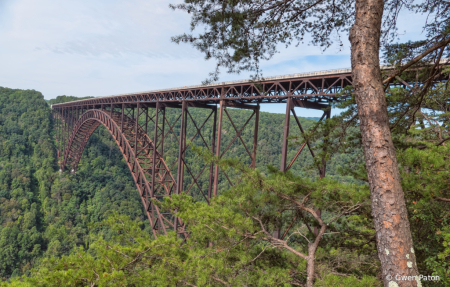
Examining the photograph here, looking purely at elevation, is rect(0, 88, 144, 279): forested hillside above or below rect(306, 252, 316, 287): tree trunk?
below

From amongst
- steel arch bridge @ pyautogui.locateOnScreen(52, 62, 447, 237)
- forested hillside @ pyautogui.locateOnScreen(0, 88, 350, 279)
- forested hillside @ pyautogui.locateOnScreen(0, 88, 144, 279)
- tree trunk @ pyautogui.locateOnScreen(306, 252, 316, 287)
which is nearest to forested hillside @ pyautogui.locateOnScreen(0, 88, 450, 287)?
tree trunk @ pyautogui.locateOnScreen(306, 252, 316, 287)

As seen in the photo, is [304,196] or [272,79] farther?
[272,79]

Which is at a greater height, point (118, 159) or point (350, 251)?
point (350, 251)

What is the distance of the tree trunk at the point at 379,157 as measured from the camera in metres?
2.13

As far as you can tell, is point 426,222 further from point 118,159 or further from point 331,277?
point 118,159

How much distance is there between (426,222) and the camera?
128 inches

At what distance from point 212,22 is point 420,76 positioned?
2.83 metres

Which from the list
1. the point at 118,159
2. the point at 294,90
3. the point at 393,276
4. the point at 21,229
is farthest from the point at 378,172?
the point at 118,159

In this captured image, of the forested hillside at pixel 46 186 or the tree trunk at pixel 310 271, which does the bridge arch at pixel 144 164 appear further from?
the forested hillside at pixel 46 186

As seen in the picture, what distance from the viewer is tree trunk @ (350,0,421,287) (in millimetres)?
2131

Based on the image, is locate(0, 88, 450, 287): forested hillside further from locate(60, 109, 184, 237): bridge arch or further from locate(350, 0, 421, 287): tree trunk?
locate(60, 109, 184, 237): bridge arch

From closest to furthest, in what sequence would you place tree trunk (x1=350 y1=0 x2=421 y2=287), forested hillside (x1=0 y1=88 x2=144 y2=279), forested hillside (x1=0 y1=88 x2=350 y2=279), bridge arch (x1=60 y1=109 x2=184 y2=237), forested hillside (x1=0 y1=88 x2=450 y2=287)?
tree trunk (x1=350 y1=0 x2=421 y2=287)
forested hillside (x1=0 y1=88 x2=450 y2=287)
bridge arch (x1=60 y1=109 x2=184 y2=237)
forested hillside (x1=0 y1=88 x2=144 y2=279)
forested hillside (x1=0 y1=88 x2=350 y2=279)

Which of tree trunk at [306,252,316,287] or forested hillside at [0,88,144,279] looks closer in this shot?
tree trunk at [306,252,316,287]

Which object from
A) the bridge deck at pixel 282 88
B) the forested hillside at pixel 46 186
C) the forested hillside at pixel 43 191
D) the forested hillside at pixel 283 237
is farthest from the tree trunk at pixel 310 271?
the forested hillside at pixel 43 191
